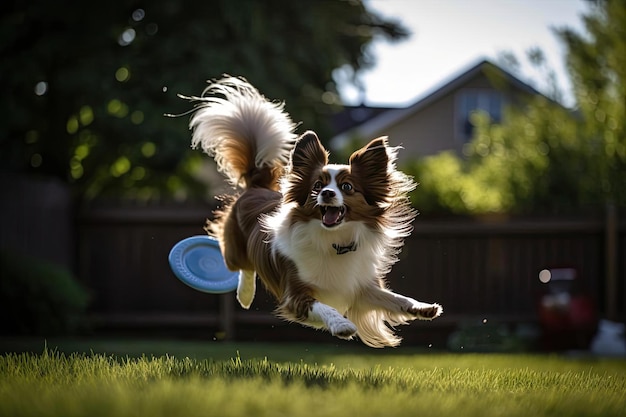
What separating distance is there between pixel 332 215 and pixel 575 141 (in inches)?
373

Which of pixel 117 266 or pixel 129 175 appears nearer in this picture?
pixel 117 266

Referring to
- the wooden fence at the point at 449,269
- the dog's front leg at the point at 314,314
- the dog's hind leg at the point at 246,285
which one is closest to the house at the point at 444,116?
the wooden fence at the point at 449,269

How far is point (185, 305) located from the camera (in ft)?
41.6

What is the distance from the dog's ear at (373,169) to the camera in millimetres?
6047

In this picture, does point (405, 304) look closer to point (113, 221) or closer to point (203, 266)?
point (203, 266)

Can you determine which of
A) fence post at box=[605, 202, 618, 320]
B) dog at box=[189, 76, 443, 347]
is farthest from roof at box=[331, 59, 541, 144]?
dog at box=[189, 76, 443, 347]

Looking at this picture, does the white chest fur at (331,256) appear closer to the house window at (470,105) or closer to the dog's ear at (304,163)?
the dog's ear at (304,163)

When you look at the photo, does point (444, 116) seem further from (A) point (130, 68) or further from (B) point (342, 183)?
(B) point (342, 183)

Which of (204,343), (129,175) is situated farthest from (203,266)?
(129,175)

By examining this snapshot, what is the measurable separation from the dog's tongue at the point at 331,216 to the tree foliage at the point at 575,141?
846 centimetres

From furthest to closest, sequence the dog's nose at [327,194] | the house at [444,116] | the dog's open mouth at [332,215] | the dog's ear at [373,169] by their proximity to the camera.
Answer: the house at [444,116], the dog's ear at [373,169], the dog's open mouth at [332,215], the dog's nose at [327,194]

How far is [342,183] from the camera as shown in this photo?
233 inches

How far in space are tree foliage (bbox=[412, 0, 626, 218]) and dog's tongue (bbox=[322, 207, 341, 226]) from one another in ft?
27.8

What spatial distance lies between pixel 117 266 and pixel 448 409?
8733 millimetres
